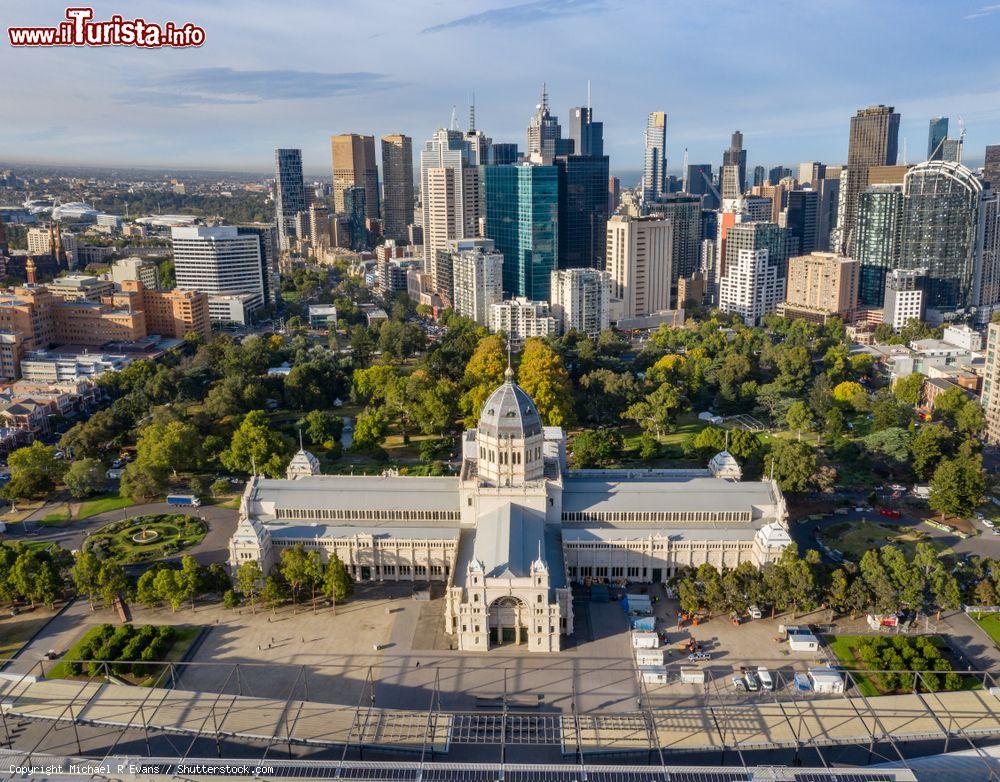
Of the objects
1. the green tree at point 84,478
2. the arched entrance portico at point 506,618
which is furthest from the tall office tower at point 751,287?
the green tree at point 84,478

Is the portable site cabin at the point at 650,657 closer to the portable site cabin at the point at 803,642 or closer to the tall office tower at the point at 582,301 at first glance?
the portable site cabin at the point at 803,642

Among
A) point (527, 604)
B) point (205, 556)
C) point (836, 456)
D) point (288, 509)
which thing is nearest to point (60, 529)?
point (205, 556)

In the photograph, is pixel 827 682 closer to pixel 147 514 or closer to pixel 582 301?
pixel 147 514

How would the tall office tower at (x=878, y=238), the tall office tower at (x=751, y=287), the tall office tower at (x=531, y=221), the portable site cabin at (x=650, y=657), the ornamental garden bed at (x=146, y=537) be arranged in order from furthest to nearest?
the tall office tower at (x=878, y=238), the tall office tower at (x=751, y=287), the tall office tower at (x=531, y=221), the ornamental garden bed at (x=146, y=537), the portable site cabin at (x=650, y=657)

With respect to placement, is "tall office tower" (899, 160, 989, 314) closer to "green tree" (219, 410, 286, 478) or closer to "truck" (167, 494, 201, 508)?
"green tree" (219, 410, 286, 478)

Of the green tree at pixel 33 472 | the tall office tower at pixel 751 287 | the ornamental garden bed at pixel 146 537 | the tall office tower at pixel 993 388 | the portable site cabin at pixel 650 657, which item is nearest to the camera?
the portable site cabin at pixel 650 657

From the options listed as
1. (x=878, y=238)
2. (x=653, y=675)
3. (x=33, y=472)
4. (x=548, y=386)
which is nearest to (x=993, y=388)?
(x=548, y=386)

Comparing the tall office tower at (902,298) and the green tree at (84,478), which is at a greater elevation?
the tall office tower at (902,298)
